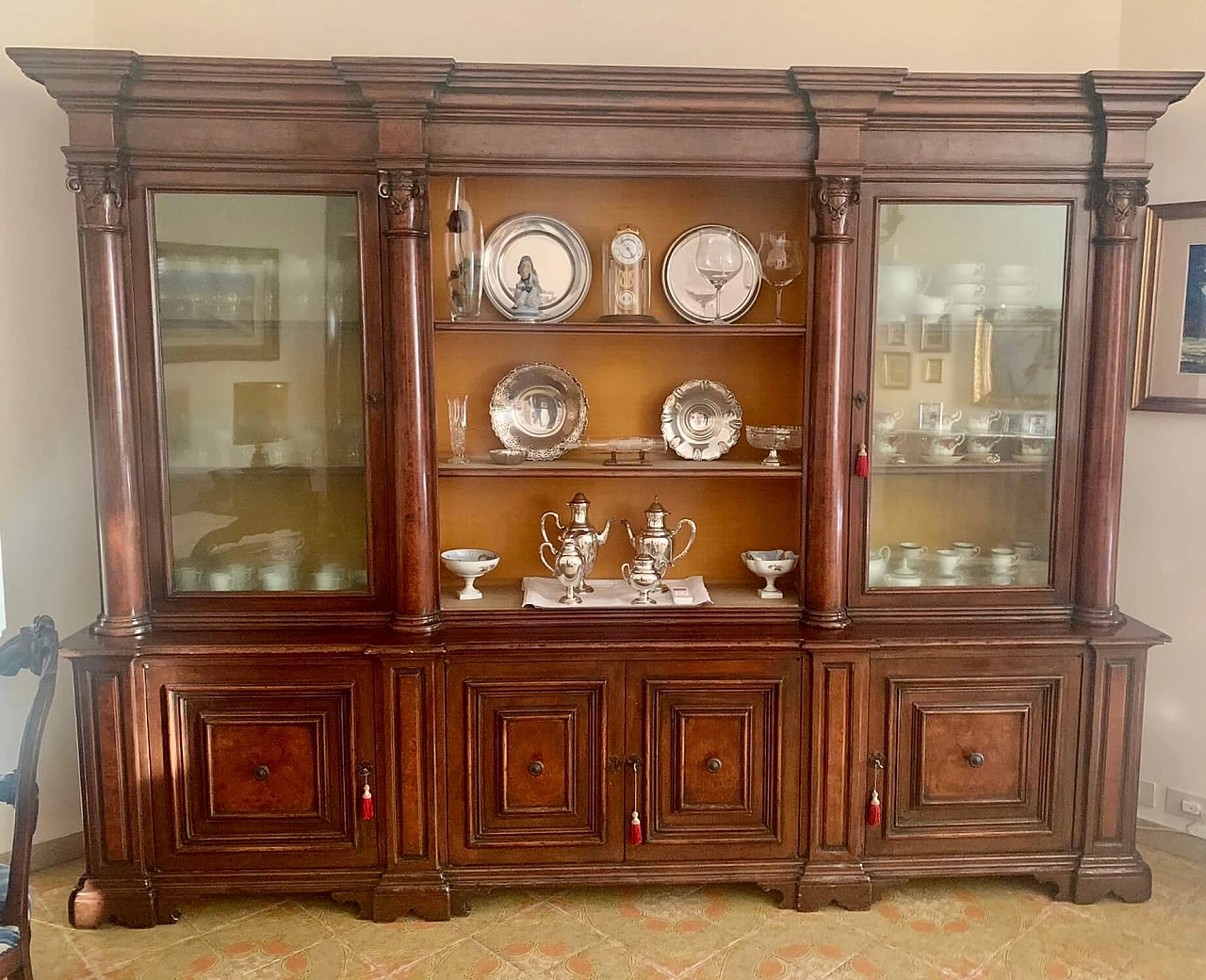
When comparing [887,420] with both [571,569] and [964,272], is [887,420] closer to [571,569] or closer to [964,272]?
[964,272]

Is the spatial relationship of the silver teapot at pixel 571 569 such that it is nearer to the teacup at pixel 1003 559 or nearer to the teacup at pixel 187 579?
the teacup at pixel 187 579

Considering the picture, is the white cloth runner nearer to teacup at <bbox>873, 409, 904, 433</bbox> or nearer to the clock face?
teacup at <bbox>873, 409, 904, 433</bbox>

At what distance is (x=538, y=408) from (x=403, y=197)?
2.48 feet

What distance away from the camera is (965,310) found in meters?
2.67

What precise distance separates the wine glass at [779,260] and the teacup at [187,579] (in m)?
1.76

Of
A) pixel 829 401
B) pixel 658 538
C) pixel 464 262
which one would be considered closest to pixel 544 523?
pixel 658 538

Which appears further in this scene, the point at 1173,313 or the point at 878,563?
the point at 1173,313

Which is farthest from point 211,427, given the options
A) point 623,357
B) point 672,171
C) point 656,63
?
point 656,63

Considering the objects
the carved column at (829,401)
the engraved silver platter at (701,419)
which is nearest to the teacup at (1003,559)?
the carved column at (829,401)

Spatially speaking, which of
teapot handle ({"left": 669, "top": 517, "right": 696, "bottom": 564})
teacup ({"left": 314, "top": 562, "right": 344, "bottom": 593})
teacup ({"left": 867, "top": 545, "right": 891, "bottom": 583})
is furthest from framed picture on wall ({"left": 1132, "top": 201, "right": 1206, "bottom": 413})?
teacup ({"left": 314, "top": 562, "right": 344, "bottom": 593})

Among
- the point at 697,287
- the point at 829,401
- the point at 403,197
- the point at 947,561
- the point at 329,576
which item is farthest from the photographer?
the point at 697,287

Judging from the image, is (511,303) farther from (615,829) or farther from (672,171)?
(615,829)

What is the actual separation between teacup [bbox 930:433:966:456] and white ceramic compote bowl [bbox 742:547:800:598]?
1.62 feet

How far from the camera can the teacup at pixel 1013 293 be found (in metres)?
2.63
